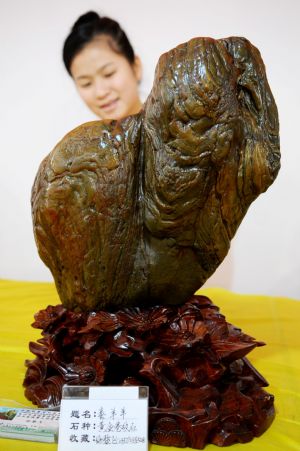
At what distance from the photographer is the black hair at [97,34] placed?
2.27 meters

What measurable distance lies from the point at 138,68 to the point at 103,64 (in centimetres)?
15

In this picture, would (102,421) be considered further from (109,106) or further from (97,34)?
(97,34)

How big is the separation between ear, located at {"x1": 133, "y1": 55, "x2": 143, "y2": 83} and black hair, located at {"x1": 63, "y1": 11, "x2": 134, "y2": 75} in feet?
0.05

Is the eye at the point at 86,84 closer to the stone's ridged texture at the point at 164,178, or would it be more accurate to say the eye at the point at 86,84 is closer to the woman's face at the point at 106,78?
the woman's face at the point at 106,78

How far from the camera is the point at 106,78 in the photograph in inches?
89.0

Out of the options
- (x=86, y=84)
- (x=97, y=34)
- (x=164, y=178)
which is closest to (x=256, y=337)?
(x=164, y=178)

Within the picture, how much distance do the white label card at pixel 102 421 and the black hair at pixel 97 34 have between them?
153cm

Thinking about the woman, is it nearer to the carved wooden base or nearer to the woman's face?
the woman's face

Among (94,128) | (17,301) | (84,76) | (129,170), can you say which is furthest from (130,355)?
(84,76)

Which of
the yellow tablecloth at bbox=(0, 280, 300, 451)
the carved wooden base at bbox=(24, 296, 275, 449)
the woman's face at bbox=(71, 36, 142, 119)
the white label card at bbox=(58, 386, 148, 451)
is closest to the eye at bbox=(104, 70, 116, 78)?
the woman's face at bbox=(71, 36, 142, 119)

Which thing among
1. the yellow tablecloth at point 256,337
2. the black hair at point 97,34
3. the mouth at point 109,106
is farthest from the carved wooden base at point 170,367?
the black hair at point 97,34

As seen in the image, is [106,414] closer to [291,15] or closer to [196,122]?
[196,122]

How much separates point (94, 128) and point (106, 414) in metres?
0.63

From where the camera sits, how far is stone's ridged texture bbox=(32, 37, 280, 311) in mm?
1196
